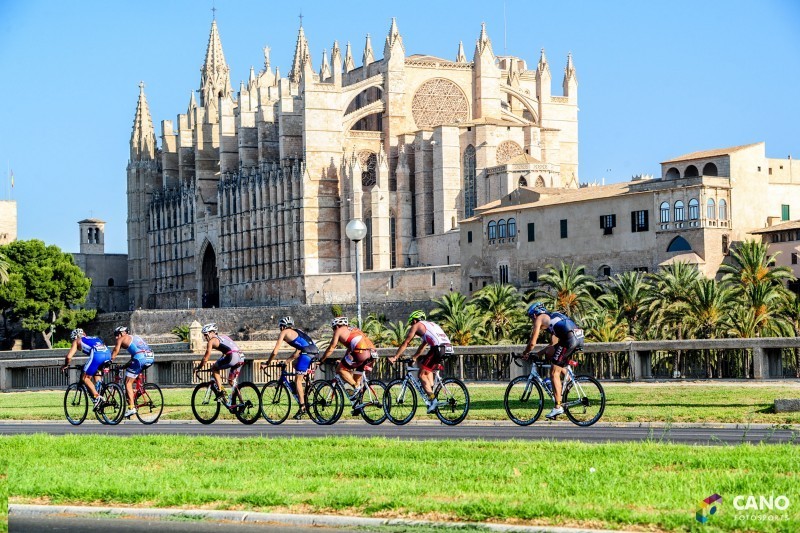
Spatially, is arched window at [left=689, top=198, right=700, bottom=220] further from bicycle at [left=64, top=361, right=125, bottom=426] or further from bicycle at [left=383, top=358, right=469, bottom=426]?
bicycle at [left=383, top=358, right=469, bottom=426]

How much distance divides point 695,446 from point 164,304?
10957cm

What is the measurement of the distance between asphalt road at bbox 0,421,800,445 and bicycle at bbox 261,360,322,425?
0.20 metres

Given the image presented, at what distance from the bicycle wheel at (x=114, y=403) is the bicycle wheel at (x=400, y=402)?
5.27 metres

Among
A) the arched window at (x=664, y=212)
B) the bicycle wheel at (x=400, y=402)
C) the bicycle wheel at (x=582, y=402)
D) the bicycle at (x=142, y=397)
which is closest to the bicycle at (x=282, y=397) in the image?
the bicycle wheel at (x=400, y=402)

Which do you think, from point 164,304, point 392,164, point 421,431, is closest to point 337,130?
point 392,164

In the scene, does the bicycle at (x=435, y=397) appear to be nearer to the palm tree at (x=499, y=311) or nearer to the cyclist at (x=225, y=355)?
the cyclist at (x=225, y=355)

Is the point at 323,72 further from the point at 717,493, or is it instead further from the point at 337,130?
the point at 717,493

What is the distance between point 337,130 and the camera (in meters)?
97.6

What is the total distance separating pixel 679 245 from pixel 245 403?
43519 millimetres

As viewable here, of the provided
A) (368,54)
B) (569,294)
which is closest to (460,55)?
(368,54)

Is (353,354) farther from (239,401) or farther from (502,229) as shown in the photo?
(502,229)

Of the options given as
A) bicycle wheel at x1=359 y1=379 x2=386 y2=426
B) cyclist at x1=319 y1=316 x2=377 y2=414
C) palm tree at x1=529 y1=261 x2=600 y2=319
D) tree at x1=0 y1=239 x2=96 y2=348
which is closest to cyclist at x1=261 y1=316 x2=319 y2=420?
cyclist at x1=319 y1=316 x2=377 y2=414

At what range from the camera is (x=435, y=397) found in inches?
885

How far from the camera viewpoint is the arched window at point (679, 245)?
6481cm
